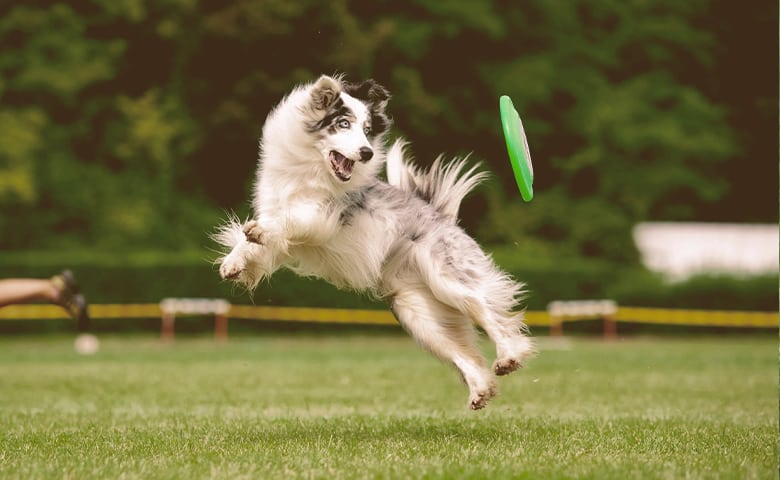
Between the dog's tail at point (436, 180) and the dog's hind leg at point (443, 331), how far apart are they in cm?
77

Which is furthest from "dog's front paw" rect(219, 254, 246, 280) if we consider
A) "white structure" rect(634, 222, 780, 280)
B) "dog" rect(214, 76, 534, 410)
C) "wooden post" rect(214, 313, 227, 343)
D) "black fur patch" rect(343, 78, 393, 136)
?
"white structure" rect(634, 222, 780, 280)

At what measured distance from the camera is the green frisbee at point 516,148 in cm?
801

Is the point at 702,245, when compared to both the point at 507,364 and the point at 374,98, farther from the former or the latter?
the point at 507,364

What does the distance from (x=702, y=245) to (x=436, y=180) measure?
28.1 m

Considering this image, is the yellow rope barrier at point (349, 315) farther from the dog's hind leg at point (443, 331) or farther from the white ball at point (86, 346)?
the dog's hind leg at point (443, 331)

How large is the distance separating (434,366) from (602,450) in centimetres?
983

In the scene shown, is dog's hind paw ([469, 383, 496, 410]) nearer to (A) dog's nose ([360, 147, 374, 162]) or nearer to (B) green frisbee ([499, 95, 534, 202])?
(B) green frisbee ([499, 95, 534, 202])

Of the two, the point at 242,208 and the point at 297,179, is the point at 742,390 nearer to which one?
the point at 297,179

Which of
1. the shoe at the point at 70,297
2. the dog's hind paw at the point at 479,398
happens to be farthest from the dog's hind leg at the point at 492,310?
the shoe at the point at 70,297

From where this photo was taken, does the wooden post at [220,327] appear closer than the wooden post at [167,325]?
No

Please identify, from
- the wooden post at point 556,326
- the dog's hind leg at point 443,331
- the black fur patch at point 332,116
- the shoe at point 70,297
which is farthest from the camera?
the wooden post at point 556,326

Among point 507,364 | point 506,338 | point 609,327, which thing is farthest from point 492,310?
point 609,327

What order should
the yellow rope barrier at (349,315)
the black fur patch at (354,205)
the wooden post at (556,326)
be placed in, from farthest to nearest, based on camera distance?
the wooden post at (556,326)
the yellow rope barrier at (349,315)
the black fur patch at (354,205)

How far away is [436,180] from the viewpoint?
8.27 meters
